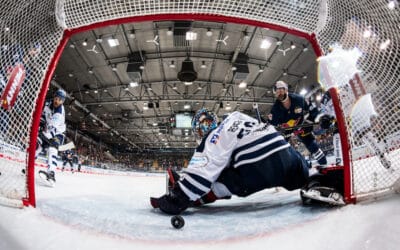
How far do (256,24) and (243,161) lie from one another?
885mm

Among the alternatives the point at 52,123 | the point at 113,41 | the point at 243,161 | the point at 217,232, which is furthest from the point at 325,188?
the point at 113,41

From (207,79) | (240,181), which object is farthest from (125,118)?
(240,181)

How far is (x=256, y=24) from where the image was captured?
5.46 ft

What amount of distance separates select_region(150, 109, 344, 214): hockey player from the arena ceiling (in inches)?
290

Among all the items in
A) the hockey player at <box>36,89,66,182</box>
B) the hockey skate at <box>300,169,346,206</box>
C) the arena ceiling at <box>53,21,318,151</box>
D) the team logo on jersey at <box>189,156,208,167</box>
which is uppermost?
the arena ceiling at <box>53,21,318,151</box>

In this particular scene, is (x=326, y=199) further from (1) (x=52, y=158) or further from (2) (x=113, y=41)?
(2) (x=113, y=41)

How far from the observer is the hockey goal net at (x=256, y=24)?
1.39 meters

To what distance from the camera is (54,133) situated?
3623 millimetres

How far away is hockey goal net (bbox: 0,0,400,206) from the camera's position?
1.39 m

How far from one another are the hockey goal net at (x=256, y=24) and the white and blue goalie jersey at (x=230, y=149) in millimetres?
456

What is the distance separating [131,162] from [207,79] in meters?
15.5

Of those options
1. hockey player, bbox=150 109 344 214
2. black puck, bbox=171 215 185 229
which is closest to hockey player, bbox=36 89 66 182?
hockey player, bbox=150 109 344 214

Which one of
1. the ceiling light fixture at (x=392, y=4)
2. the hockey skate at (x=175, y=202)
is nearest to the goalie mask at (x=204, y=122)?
the hockey skate at (x=175, y=202)

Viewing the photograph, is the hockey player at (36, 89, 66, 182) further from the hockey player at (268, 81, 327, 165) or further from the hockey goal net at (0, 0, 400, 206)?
the hockey player at (268, 81, 327, 165)
